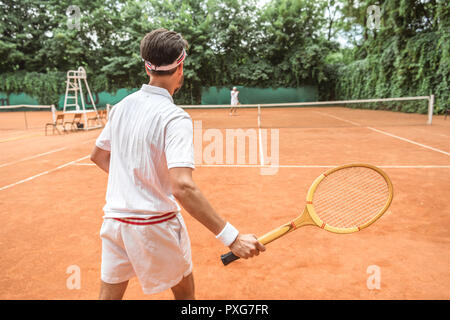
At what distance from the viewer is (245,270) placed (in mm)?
2547

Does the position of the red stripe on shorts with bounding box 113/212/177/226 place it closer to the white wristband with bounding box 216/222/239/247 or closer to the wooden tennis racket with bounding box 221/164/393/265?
the white wristband with bounding box 216/222/239/247

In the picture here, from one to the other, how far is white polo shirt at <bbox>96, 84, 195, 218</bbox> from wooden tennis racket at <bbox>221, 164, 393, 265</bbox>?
2.11 feet

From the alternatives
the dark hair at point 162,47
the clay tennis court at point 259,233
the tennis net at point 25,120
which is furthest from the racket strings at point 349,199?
the tennis net at point 25,120

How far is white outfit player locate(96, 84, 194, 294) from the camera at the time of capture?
1325mm

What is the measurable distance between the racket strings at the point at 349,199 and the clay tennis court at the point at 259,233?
23cm

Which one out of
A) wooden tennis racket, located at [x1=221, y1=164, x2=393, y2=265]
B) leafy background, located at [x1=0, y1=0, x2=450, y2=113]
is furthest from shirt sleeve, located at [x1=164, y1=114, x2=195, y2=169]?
leafy background, located at [x1=0, y1=0, x2=450, y2=113]

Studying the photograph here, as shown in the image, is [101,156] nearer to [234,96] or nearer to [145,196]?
[145,196]

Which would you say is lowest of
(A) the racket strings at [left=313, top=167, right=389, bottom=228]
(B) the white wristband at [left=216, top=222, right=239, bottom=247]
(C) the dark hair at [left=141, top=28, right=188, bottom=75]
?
(A) the racket strings at [left=313, top=167, right=389, bottom=228]

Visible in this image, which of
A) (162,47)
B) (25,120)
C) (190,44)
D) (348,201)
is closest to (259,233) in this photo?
(348,201)

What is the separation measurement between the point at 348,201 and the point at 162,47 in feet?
10.1

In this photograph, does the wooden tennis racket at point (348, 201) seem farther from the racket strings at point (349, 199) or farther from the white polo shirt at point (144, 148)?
the white polo shirt at point (144, 148)

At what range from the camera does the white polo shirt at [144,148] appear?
1310mm

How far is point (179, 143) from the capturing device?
1248mm
